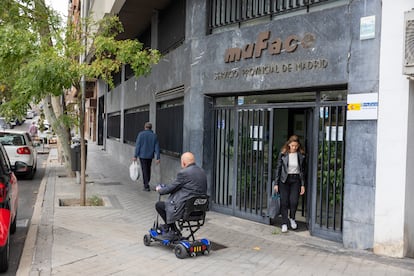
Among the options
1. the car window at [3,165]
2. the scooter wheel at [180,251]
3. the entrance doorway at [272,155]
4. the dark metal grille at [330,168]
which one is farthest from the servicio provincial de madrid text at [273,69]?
the car window at [3,165]

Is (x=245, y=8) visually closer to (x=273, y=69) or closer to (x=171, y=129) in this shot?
(x=273, y=69)

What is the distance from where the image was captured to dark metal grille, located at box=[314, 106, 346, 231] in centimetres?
741

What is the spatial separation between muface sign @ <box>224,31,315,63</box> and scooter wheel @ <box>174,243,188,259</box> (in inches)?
143

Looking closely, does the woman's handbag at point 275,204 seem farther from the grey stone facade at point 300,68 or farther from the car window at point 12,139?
the car window at point 12,139

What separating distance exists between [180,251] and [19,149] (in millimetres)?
10784

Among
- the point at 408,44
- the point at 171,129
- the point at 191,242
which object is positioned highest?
the point at 408,44

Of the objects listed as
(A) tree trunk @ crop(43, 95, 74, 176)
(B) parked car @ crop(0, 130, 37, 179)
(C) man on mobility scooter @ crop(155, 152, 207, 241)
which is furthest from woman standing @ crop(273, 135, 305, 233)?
(B) parked car @ crop(0, 130, 37, 179)

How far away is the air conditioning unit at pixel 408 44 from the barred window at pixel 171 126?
20.8 feet

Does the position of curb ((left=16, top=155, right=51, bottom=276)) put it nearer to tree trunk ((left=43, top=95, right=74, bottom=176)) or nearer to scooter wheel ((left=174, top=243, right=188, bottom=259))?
scooter wheel ((left=174, top=243, right=188, bottom=259))

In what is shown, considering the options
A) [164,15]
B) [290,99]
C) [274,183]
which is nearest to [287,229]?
[274,183]

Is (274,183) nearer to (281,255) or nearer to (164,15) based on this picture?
(281,255)

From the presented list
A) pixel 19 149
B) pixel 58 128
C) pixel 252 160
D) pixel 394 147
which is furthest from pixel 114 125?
pixel 394 147

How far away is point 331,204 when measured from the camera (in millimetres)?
7594

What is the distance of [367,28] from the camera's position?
6.76 metres
